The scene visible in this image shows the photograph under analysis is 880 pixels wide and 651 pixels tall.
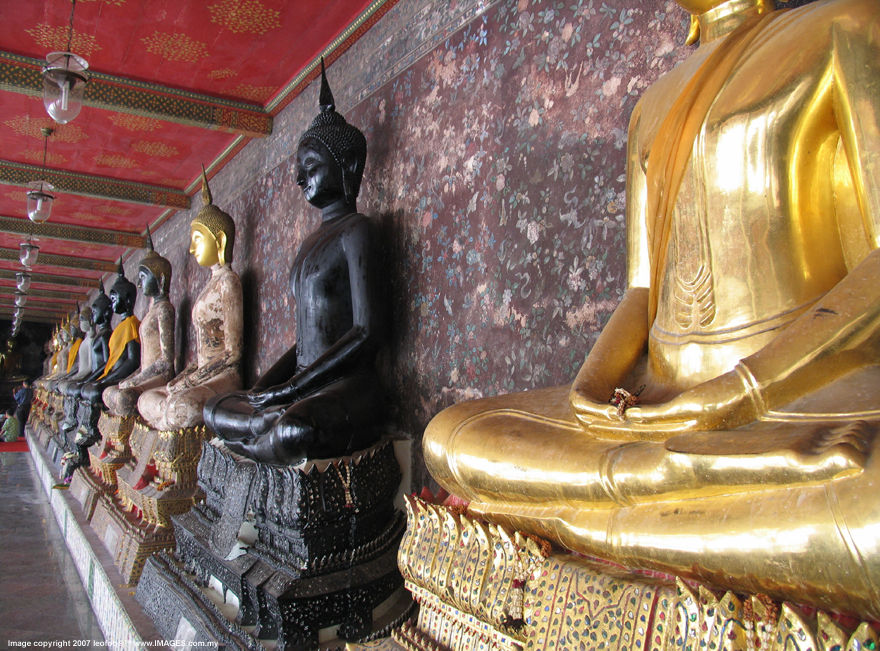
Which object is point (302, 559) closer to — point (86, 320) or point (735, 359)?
point (735, 359)

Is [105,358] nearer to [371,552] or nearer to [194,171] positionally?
[194,171]

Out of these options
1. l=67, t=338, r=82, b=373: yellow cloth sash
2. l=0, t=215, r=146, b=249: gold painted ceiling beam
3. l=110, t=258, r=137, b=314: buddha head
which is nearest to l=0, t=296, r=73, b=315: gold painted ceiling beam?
l=67, t=338, r=82, b=373: yellow cloth sash

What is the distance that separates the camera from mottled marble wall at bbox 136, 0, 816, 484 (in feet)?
6.50

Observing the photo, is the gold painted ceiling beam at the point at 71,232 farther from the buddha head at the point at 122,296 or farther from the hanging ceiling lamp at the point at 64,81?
the hanging ceiling lamp at the point at 64,81

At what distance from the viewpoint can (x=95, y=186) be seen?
6086 mm

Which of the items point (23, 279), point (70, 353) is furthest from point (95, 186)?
point (70, 353)

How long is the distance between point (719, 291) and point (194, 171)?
543 centimetres

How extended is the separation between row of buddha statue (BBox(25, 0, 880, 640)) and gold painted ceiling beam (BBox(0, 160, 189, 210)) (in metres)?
5.63

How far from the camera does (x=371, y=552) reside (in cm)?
244

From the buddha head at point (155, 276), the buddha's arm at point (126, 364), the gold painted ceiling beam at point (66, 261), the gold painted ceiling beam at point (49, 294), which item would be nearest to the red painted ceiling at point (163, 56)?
the buddha head at point (155, 276)

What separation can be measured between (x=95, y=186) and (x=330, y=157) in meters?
4.16

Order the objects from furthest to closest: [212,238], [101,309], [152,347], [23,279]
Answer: [23,279] < [101,309] < [152,347] < [212,238]

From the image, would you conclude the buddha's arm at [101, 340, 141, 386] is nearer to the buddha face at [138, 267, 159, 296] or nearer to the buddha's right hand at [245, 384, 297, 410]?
the buddha face at [138, 267, 159, 296]

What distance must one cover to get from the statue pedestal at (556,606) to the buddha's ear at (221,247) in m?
3.38
